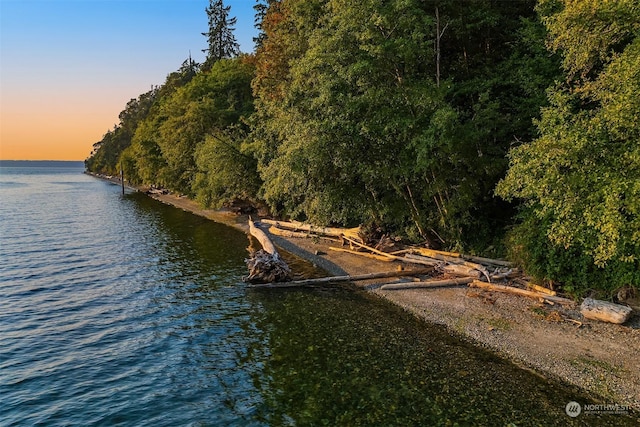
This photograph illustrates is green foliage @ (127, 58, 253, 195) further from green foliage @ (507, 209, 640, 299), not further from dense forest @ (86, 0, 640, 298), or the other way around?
green foliage @ (507, 209, 640, 299)

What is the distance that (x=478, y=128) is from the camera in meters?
20.2

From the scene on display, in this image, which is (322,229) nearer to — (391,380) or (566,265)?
(566,265)

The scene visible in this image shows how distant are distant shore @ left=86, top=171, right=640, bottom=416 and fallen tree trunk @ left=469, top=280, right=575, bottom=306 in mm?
273

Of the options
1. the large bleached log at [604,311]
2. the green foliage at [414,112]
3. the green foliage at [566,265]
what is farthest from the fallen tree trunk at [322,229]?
the large bleached log at [604,311]

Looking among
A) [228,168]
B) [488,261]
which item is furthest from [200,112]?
[488,261]

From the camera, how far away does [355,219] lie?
29359 millimetres

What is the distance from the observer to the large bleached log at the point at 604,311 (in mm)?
13812

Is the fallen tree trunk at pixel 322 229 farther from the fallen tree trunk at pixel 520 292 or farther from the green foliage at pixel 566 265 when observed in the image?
the green foliage at pixel 566 265

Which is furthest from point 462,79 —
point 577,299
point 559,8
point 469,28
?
point 577,299

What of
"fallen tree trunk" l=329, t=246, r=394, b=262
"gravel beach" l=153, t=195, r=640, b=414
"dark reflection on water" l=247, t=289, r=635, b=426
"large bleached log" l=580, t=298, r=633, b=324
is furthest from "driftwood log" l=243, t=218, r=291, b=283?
"large bleached log" l=580, t=298, r=633, b=324

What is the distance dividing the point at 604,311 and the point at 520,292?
128 inches

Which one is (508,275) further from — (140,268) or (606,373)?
(140,268)

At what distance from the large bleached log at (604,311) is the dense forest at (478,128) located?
3.11ft

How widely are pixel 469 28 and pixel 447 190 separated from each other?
881 cm
